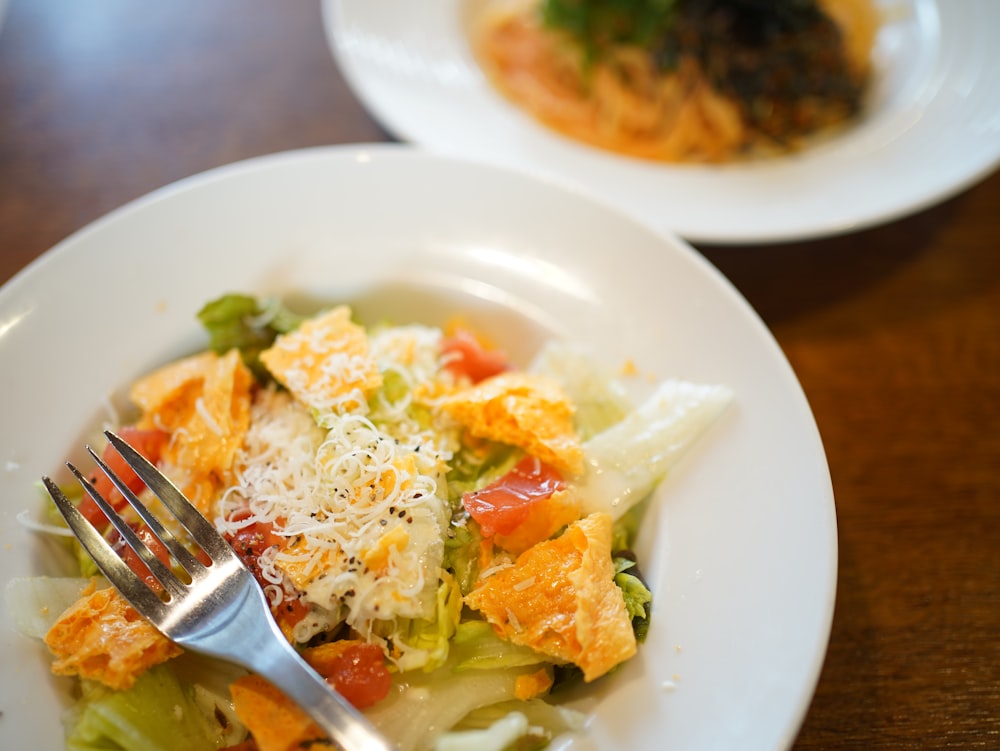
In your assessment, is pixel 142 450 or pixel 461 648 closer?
pixel 461 648

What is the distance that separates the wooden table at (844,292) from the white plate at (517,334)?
459mm

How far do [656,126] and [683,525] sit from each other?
237cm

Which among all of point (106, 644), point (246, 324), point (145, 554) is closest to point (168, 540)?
point (145, 554)

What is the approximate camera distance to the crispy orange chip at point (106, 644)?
4.94 ft

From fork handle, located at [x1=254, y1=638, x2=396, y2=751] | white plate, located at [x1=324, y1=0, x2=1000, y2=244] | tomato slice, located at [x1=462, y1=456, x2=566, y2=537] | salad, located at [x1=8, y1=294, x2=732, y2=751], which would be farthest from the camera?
white plate, located at [x1=324, y1=0, x2=1000, y2=244]

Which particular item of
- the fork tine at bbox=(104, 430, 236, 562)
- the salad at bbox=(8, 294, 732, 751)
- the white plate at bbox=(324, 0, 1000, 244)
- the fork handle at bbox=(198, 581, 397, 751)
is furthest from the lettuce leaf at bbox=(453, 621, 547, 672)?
the white plate at bbox=(324, 0, 1000, 244)

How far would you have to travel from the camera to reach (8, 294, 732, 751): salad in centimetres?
153

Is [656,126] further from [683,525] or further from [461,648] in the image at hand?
[461,648]

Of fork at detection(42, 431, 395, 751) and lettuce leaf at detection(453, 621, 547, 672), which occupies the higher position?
fork at detection(42, 431, 395, 751)

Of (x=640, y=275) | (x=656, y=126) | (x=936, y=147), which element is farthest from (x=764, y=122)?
(x=640, y=275)

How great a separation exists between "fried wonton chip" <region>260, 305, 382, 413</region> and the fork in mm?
402

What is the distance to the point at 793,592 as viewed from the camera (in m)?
1.57

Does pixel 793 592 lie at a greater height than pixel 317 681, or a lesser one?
lesser

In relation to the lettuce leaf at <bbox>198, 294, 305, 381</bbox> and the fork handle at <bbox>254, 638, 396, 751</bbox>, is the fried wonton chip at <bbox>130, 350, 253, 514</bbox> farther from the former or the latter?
the fork handle at <bbox>254, 638, 396, 751</bbox>
